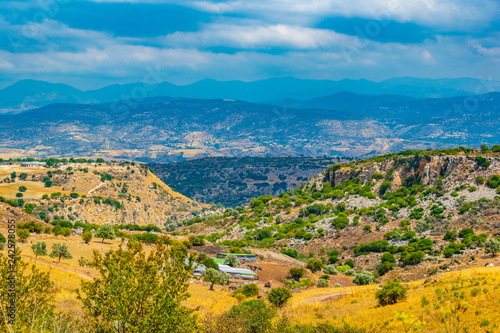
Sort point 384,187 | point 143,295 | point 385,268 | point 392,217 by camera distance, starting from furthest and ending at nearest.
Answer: point 384,187 → point 392,217 → point 385,268 → point 143,295

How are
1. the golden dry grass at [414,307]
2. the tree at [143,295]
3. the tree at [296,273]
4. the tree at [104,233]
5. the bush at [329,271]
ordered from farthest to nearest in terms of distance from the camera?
1. the tree at [104,233]
2. the bush at [329,271]
3. the tree at [296,273]
4. the golden dry grass at [414,307]
5. the tree at [143,295]

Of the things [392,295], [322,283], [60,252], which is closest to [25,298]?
[392,295]

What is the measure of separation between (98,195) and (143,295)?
353ft

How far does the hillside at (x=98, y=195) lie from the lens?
10056 centimetres

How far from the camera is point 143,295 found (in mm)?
14359

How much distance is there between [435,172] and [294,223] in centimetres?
2644

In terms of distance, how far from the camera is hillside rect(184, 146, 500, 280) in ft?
158

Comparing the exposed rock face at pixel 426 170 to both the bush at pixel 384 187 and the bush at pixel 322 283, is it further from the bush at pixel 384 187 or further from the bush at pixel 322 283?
the bush at pixel 322 283

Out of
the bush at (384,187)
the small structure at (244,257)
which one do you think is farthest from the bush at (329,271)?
the bush at (384,187)

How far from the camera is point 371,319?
22.8 m

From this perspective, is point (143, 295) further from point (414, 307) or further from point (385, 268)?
point (385, 268)

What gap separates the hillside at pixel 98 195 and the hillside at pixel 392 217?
26.9m

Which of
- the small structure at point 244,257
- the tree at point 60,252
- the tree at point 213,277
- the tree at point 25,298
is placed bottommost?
the small structure at point 244,257

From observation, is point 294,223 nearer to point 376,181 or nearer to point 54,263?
point 376,181
